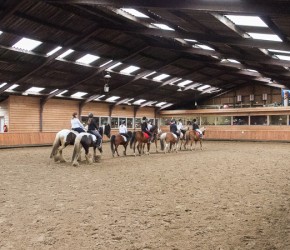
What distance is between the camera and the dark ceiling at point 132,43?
820 cm

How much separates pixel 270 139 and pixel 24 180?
78.9 ft

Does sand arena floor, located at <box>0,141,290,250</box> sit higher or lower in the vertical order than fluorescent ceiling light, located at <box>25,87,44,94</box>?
lower

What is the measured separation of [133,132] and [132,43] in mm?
5124

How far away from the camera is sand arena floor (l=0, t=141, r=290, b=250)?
4031mm

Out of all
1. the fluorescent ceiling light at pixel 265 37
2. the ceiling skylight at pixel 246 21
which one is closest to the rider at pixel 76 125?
the ceiling skylight at pixel 246 21

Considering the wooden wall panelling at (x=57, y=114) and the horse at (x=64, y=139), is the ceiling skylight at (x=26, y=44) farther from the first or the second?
the wooden wall panelling at (x=57, y=114)

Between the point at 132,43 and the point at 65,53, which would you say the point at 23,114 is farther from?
the point at 132,43

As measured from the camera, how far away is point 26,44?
15.1m

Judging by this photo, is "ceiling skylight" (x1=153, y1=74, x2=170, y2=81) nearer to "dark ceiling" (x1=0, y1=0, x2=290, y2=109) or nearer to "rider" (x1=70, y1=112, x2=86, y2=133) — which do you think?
"dark ceiling" (x1=0, y1=0, x2=290, y2=109)

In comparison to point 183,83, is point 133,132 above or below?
below

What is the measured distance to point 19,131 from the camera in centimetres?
2186

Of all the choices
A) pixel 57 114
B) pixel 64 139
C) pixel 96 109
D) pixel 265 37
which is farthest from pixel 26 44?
pixel 96 109

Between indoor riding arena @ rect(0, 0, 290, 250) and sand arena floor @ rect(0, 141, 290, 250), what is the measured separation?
0.03 m

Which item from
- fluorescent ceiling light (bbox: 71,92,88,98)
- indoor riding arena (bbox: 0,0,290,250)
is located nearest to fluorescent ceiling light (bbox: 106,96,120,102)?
indoor riding arena (bbox: 0,0,290,250)
